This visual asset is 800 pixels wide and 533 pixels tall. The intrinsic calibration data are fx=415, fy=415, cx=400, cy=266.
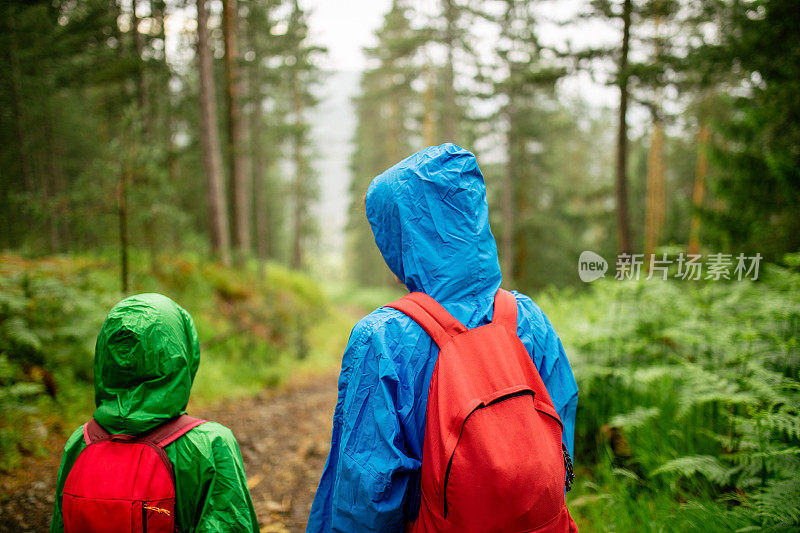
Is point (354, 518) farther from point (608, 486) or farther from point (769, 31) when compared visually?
point (769, 31)

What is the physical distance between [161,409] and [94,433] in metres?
0.35

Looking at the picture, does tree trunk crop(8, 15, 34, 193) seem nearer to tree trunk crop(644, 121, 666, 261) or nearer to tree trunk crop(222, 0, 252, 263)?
tree trunk crop(222, 0, 252, 263)

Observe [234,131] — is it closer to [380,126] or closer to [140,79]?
[140,79]

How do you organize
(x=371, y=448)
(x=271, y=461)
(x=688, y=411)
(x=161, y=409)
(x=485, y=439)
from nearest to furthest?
(x=485, y=439) → (x=371, y=448) → (x=161, y=409) → (x=688, y=411) → (x=271, y=461)

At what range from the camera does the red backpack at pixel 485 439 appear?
1.37 m

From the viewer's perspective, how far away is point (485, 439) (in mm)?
1383

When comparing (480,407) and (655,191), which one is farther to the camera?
(655,191)

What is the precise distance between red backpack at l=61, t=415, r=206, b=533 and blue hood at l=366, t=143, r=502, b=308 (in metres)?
1.44

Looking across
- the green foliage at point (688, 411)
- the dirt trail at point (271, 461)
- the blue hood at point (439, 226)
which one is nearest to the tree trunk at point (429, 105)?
the dirt trail at point (271, 461)

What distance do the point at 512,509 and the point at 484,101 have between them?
59.3ft

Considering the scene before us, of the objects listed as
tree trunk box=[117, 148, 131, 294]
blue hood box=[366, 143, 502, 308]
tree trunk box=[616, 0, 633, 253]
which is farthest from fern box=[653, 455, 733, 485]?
tree trunk box=[616, 0, 633, 253]

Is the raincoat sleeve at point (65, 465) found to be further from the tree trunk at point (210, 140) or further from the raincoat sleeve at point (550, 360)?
the tree trunk at point (210, 140)

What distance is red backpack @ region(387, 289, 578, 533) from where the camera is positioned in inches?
53.8

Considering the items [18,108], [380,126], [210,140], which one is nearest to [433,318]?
[210,140]
